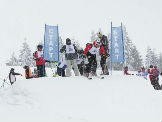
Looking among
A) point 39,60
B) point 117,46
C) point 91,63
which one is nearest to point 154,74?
point 117,46

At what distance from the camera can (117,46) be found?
11938 mm

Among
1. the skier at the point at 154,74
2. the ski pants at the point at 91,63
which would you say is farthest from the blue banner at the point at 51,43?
the skier at the point at 154,74

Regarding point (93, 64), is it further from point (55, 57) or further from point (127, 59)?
point (127, 59)

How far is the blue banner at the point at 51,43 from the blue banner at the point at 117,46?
3317 millimetres

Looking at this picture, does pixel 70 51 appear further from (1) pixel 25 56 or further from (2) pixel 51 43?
(1) pixel 25 56

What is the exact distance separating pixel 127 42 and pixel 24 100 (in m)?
41.2

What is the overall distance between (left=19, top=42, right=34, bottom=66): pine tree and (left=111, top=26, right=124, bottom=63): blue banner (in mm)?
33571

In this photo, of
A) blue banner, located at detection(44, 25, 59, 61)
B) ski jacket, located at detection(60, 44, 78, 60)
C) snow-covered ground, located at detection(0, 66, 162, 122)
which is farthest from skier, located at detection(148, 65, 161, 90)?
blue banner, located at detection(44, 25, 59, 61)

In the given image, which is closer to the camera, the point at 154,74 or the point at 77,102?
the point at 77,102

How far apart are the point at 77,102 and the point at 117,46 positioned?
587 centimetres

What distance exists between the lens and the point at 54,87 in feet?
25.0

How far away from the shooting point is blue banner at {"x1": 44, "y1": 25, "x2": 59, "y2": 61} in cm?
Result: 1062

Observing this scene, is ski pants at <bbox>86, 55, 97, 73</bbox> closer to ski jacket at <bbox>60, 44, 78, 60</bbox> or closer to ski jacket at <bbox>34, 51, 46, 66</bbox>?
ski jacket at <bbox>60, 44, 78, 60</bbox>

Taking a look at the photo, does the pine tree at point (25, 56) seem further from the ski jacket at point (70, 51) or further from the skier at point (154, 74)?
the ski jacket at point (70, 51)
